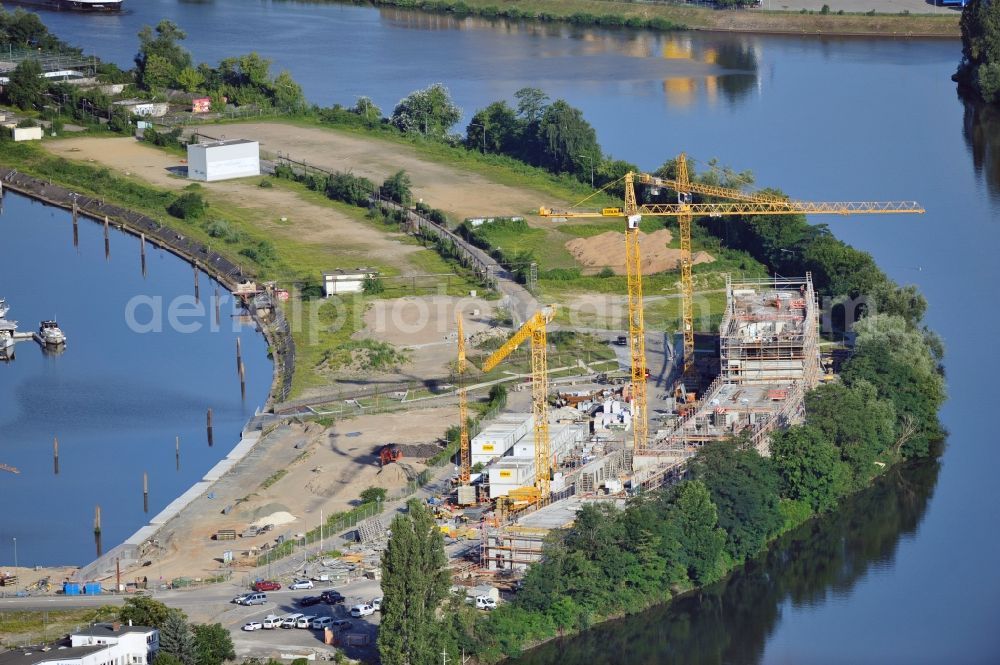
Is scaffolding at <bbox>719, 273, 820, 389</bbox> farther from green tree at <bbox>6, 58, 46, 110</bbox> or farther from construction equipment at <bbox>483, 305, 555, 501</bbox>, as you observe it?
green tree at <bbox>6, 58, 46, 110</bbox>

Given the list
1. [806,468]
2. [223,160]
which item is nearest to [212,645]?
[806,468]

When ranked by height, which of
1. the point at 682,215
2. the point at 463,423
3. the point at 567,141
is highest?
the point at 682,215

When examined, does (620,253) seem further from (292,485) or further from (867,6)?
(867,6)

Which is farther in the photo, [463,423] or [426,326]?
[426,326]

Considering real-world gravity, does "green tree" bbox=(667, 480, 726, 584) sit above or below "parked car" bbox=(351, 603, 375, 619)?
above

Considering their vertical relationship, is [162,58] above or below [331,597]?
above

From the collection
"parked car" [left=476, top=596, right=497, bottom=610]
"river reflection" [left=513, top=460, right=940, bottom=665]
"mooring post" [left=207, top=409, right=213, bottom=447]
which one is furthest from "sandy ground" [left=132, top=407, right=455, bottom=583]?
"river reflection" [left=513, top=460, right=940, bottom=665]
